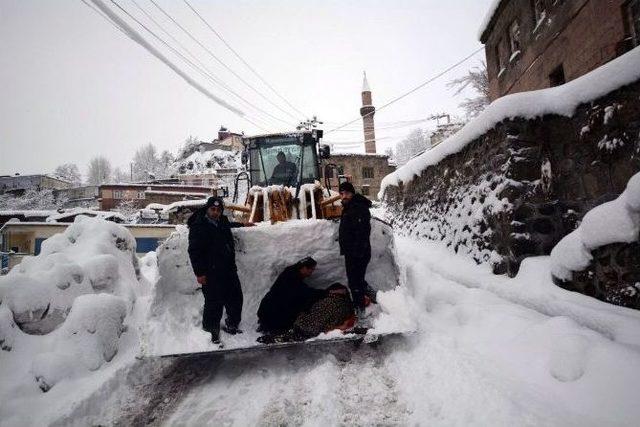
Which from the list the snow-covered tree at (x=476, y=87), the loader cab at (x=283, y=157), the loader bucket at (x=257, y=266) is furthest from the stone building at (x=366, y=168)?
the loader bucket at (x=257, y=266)

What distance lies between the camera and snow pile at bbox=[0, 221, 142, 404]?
11.2 feet

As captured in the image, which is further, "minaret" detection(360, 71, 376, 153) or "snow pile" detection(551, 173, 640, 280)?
"minaret" detection(360, 71, 376, 153)

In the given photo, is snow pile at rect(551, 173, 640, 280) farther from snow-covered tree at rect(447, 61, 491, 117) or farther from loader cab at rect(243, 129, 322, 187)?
snow-covered tree at rect(447, 61, 491, 117)

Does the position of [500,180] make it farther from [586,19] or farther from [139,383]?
[586,19]

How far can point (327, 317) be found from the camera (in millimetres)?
3990

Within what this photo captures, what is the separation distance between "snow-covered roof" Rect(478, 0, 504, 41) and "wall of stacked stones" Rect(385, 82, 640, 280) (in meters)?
11.7

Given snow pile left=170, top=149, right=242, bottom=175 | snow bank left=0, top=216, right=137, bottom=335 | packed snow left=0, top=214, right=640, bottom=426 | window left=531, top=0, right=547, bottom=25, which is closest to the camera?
packed snow left=0, top=214, right=640, bottom=426

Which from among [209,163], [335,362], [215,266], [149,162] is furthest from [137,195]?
[149,162]

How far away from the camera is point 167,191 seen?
120ft

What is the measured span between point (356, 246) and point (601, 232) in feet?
7.90

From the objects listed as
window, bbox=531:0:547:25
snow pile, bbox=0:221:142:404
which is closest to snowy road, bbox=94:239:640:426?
snow pile, bbox=0:221:142:404

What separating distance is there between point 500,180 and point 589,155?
3.71ft

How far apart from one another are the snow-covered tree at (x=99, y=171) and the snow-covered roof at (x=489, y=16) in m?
97.6

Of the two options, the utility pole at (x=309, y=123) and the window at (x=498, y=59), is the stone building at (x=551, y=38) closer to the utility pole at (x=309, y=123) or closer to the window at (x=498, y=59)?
the window at (x=498, y=59)
